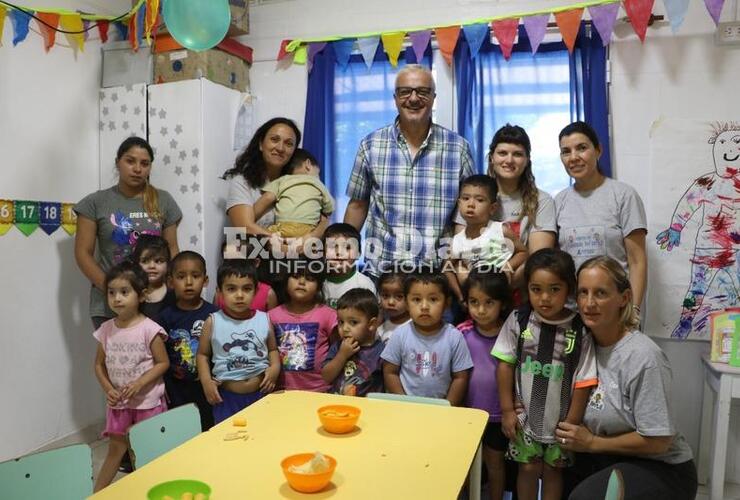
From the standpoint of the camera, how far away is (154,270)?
280cm

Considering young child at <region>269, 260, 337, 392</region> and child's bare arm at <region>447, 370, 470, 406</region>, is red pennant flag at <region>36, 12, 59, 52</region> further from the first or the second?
child's bare arm at <region>447, 370, 470, 406</region>

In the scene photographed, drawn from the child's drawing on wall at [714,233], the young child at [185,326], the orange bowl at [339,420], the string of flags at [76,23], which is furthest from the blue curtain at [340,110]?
the orange bowl at [339,420]

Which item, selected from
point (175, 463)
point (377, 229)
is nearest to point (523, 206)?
point (377, 229)

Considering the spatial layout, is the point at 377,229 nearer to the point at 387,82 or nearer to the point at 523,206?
the point at 523,206

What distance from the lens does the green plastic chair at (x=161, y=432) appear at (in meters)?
1.65

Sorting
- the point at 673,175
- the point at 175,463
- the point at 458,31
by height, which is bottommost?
the point at 175,463

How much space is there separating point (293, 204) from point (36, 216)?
4.65 ft

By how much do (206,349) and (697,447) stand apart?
2.51m

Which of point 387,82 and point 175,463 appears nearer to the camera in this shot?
point 175,463

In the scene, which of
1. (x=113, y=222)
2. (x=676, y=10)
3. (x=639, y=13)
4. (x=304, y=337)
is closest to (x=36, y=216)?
(x=113, y=222)

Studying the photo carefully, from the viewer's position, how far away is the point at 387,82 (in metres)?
3.45

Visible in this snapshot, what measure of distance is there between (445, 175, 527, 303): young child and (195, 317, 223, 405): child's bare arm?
1079 mm

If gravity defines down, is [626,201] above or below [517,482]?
above

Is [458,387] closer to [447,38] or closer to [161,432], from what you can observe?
[161,432]
